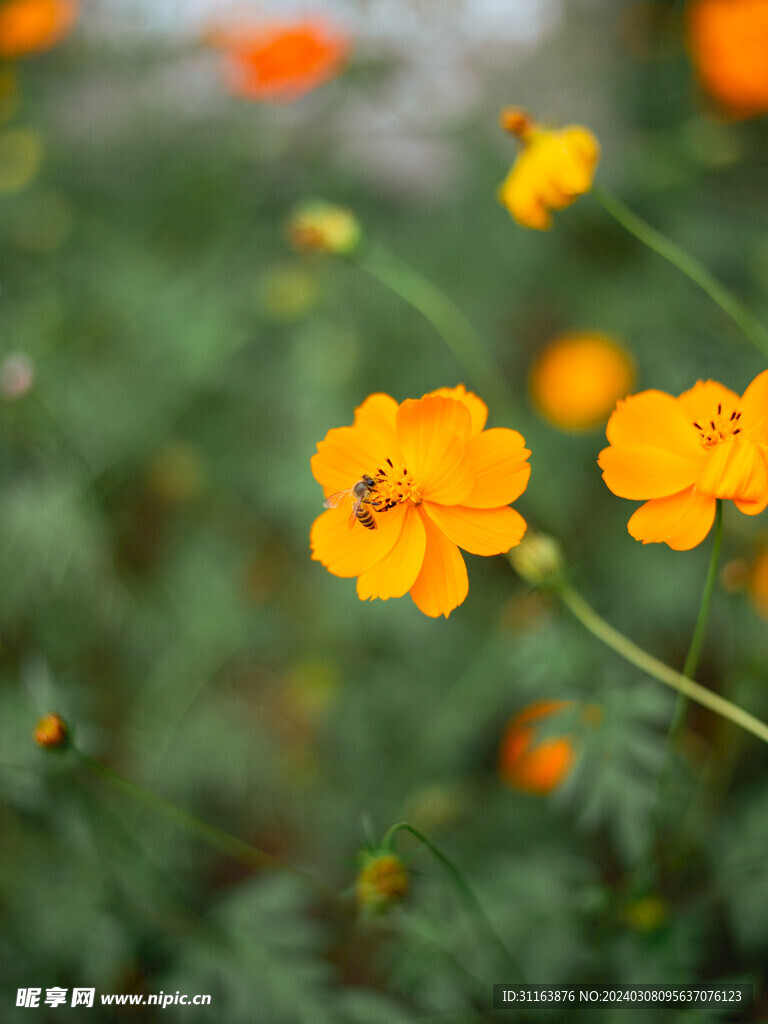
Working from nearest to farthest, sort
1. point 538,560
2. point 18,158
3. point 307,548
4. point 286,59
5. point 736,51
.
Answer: point 538,560 < point 736,51 < point 286,59 < point 307,548 < point 18,158

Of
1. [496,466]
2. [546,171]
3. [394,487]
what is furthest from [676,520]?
[546,171]

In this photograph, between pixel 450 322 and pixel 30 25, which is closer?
pixel 450 322

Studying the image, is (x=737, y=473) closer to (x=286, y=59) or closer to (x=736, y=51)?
(x=736, y=51)

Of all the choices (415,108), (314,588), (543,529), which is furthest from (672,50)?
(314,588)

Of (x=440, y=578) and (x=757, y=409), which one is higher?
(x=757, y=409)

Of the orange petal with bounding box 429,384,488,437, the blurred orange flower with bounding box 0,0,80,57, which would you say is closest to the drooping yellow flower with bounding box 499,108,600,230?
the orange petal with bounding box 429,384,488,437

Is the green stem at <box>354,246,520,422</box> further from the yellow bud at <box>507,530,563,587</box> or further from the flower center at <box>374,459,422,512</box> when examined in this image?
the flower center at <box>374,459,422,512</box>

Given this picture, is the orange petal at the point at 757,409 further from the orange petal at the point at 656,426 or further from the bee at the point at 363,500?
the bee at the point at 363,500

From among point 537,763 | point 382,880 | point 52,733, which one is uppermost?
point 52,733
